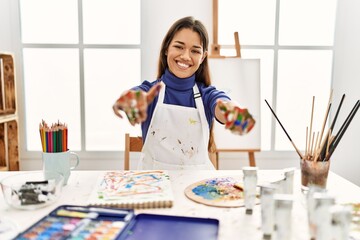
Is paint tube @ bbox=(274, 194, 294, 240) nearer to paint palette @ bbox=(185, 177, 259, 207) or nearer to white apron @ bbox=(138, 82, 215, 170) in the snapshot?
paint palette @ bbox=(185, 177, 259, 207)

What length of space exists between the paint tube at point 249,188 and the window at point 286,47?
150 centimetres

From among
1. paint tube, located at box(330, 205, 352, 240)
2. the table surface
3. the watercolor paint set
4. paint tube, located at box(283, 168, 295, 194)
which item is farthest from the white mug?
paint tube, located at box(330, 205, 352, 240)

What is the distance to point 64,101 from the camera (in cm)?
233

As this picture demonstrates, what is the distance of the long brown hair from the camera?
1405 millimetres

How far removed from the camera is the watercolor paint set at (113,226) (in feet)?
2.42

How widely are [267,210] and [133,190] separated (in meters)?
0.41

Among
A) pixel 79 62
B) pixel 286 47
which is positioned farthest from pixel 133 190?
pixel 286 47

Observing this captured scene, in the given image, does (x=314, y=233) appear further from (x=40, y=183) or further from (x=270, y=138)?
(x=270, y=138)

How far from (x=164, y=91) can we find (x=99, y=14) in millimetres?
1054

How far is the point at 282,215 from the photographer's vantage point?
673 mm

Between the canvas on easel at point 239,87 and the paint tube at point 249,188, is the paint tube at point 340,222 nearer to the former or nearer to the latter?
the paint tube at point 249,188

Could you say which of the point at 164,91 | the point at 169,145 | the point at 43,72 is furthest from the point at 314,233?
the point at 43,72

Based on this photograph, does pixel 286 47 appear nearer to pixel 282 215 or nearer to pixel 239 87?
pixel 239 87

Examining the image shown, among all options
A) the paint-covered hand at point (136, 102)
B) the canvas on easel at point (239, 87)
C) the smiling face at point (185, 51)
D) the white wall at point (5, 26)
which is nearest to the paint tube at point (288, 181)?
the paint-covered hand at point (136, 102)
